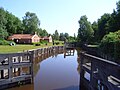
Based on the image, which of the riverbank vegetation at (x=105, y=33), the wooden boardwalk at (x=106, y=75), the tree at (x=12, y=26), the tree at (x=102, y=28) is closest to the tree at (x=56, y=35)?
the riverbank vegetation at (x=105, y=33)

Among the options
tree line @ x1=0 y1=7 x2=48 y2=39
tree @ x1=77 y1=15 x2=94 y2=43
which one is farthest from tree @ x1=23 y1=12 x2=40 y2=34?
tree @ x1=77 y1=15 x2=94 y2=43

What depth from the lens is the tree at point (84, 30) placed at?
103688 millimetres

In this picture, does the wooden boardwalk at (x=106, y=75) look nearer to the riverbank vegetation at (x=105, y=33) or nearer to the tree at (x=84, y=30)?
the riverbank vegetation at (x=105, y=33)

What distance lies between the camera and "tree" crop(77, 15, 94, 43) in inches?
4082

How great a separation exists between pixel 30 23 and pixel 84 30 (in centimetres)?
2970

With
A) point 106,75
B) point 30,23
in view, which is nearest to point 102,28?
point 30,23

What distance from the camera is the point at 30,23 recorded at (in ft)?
396

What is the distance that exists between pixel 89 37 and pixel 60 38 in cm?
7175

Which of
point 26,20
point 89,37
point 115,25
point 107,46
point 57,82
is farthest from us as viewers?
point 26,20

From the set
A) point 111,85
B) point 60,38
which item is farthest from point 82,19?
point 111,85

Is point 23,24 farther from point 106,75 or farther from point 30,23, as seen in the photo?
point 106,75

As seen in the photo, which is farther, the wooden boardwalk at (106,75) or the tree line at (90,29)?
the tree line at (90,29)

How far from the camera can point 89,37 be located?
103m

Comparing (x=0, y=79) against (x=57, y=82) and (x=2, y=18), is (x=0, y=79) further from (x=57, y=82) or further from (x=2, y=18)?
(x=2, y=18)
